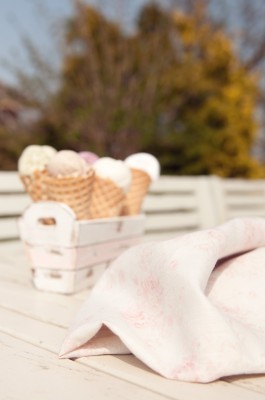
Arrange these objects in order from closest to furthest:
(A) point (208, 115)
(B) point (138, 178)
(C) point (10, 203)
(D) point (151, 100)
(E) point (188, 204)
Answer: (B) point (138, 178), (C) point (10, 203), (E) point (188, 204), (A) point (208, 115), (D) point (151, 100)

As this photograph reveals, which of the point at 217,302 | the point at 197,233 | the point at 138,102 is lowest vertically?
the point at 217,302

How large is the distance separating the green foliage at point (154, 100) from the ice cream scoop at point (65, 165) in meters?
5.40

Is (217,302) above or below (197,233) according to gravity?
below

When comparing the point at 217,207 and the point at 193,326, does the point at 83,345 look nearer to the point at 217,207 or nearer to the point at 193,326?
the point at 193,326

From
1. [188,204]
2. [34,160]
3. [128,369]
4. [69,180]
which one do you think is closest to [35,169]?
A: [34,160]

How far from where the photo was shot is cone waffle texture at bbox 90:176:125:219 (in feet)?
5.47

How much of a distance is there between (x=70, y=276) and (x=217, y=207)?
7.74ft

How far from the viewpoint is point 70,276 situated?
151 centimetres

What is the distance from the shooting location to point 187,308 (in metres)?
0.89

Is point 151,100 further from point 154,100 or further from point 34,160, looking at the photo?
point 34,160

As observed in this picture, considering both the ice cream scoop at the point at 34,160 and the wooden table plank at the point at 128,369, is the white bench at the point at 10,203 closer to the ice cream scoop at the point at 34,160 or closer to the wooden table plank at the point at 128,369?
the ice cream scoop at the point at 34,160

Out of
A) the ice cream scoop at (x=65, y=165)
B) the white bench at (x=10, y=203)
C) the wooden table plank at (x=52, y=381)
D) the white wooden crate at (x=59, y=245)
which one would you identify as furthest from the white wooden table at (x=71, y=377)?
the white bench at (x=10, y=203)

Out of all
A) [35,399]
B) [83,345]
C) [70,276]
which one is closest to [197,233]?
[83,345]

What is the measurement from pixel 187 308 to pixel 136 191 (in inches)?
41.7
